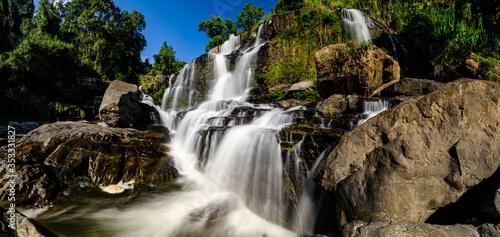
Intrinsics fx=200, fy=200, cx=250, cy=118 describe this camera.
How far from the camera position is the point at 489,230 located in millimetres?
1898

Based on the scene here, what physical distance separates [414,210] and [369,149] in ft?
2.82

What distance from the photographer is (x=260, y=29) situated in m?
18.2

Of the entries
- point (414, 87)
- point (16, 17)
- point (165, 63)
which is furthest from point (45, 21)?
point (414, 87)

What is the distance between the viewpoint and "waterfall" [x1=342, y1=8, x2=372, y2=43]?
45.0 feet

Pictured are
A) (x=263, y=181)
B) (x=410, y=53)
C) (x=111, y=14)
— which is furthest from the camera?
(x=111, y=14)

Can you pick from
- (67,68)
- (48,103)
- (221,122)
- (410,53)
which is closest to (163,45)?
(67,68)

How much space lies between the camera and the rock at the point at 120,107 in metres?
10.0

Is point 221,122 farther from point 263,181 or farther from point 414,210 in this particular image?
point 414,210

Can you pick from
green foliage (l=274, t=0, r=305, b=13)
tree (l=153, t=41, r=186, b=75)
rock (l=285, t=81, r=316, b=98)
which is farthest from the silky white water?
tree (l=153, t=41, r=186, b=75)

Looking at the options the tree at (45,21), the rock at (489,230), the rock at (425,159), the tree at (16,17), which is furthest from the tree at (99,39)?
the rock at (489,230)

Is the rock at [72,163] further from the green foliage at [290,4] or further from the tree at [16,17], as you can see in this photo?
the tree at [16,17]

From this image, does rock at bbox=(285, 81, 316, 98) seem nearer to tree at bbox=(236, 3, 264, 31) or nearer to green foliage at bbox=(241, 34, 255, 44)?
green foliage at bbox=(241, 34, 255, 44)

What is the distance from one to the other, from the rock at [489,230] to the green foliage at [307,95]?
8.47m

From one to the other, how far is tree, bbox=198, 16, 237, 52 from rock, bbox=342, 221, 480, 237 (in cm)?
2951
